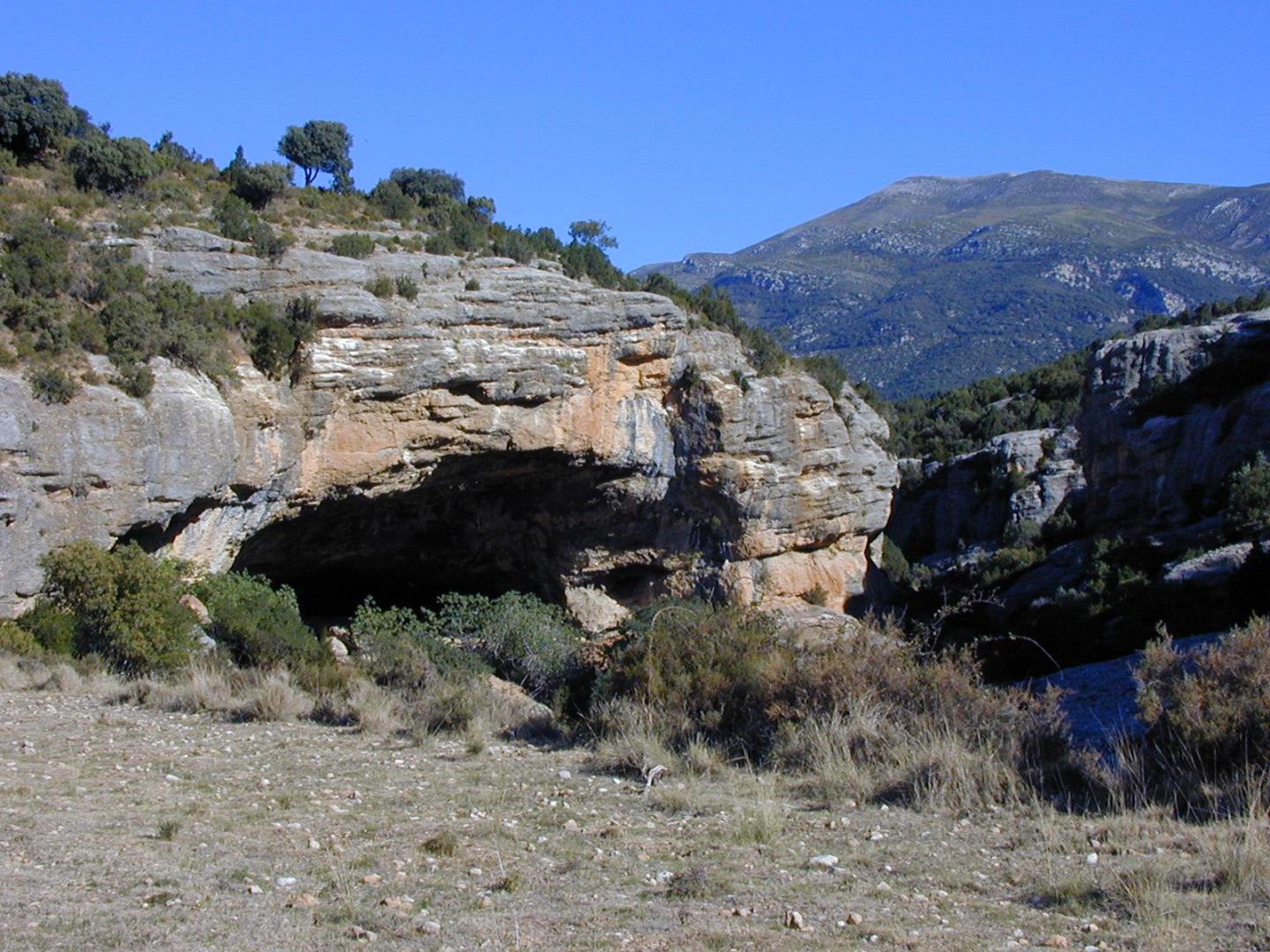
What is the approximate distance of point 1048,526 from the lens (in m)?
36.4

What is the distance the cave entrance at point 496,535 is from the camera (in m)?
25.8

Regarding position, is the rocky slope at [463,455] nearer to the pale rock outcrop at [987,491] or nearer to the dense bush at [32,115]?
the dense bush at [32,115]

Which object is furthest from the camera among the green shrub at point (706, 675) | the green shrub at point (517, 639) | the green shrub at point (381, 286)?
the green shrub at point (381, 286)

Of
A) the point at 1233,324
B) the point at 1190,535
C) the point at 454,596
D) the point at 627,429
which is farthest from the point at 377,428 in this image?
the point at 1233,324

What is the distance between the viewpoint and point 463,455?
79.4 ft

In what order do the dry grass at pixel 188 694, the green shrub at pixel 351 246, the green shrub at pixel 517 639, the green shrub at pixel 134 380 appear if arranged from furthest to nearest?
the green shrub at pixel 351 246 → the green shrub at pixel 134 380 → the green shrub at pixel 517 639 → the dry grass at pixel 188 694

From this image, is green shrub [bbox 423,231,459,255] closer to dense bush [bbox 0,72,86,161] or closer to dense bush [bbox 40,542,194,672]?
dense bush [bbox 0,72,86,161]

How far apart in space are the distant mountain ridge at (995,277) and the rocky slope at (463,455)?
4697 centimetres

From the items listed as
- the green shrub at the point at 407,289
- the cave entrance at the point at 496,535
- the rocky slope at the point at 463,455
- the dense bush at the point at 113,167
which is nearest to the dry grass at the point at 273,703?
the rocky slope at the point at 463,455

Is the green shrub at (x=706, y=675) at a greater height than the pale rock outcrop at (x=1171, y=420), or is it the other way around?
the pale rock outcrop at (x=1171, y=420)

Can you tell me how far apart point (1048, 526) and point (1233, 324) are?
7540mm

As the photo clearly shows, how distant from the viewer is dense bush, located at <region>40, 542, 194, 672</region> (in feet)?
48.3

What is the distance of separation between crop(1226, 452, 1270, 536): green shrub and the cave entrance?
11.5 meters

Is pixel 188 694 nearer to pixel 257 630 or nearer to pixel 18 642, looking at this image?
pixel 18 642
